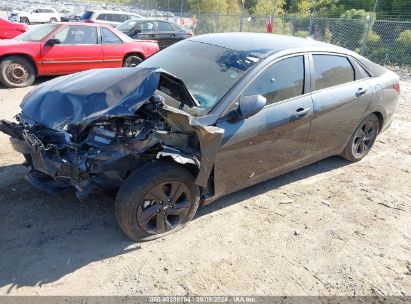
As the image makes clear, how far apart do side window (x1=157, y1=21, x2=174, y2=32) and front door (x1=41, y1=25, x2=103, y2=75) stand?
453cm

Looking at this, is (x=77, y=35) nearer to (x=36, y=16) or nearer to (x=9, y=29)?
(x=9, y=29)

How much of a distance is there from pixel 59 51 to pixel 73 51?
30 cm

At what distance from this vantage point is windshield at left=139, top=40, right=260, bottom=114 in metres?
3.45

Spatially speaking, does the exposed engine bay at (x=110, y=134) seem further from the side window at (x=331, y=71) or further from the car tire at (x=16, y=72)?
the car tire at (x=16, y=72)

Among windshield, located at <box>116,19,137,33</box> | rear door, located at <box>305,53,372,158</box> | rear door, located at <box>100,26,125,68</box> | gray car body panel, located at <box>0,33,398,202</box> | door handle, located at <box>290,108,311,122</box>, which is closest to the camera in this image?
gray car body panel, located at <box>0,33,398,202</box>

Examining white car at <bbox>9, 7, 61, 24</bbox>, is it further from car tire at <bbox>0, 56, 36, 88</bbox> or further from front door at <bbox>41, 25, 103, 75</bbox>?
car tire at <bbox>0, 56, 36, 88</bbox>

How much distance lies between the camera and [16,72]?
25.7 feet

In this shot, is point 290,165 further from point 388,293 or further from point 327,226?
point 388,293

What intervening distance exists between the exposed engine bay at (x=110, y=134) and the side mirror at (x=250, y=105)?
0.93 ft

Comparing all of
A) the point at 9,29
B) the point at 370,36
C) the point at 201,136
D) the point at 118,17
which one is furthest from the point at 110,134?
the point at 370,36

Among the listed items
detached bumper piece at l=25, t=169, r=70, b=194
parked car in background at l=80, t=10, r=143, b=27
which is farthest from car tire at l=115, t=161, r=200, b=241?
parked car in background at l=80, t=10, r=143, b=27

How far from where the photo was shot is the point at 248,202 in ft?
13.1

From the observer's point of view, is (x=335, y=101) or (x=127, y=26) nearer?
(x=335, y=101)

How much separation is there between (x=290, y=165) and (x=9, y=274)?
2890mm
